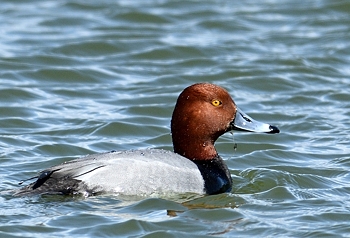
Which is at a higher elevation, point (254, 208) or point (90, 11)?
point (90, 11)

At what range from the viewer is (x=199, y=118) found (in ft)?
25.8

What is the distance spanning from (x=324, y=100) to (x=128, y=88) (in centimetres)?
276

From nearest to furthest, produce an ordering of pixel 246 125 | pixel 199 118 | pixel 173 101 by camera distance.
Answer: pixel 199 118, pixel 246 125, pixel 173 101

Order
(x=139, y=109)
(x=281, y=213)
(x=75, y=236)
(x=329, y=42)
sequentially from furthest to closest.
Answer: (x=329, y=42) < (x=139, y=109) < (x=281, y=213) < (x=75, y=236)

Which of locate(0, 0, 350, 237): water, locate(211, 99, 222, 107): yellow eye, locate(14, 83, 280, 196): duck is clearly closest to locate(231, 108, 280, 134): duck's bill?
locate(14, 83, 280, 196): duck

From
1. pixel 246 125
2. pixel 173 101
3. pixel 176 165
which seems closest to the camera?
pixel 176 165

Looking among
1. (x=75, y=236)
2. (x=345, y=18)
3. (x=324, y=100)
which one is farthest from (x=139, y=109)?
(x=345, y=18)

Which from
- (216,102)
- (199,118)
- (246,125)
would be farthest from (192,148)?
(246,125)

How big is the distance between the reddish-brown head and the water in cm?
56

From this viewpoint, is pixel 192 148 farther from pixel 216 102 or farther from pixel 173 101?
pixel 173 101

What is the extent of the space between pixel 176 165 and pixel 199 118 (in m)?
0.72

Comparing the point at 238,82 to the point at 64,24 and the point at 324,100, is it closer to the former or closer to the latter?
the point at 324,100

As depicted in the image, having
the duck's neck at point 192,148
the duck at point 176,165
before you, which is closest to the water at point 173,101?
the duck at point 176,165

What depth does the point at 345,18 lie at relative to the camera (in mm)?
15648
